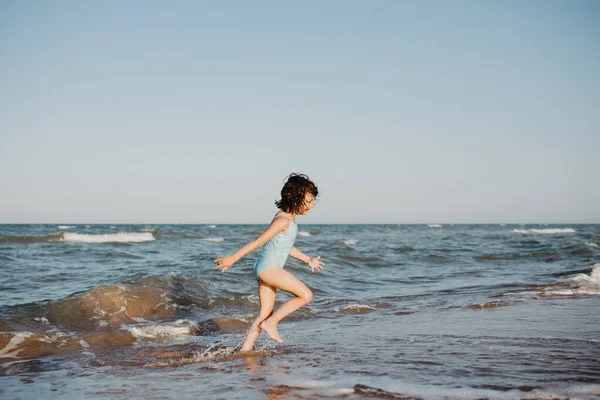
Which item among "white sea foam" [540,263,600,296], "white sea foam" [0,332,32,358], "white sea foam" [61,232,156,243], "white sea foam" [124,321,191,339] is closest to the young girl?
"white sea foam" [124,321,191,339]

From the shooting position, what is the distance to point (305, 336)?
6465mm

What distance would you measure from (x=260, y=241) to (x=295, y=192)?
68 centimetres

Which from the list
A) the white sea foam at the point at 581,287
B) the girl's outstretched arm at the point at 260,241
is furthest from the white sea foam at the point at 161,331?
the white sea foam at the point at 581,287

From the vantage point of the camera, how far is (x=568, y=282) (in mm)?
10844

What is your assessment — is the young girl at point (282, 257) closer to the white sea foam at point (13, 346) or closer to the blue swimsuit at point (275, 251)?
the blue swimsuit at point (275, 251)

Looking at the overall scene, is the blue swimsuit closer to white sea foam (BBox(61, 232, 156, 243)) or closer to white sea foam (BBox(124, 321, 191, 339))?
white sea foam (BBox(124, 321, 191, 339))

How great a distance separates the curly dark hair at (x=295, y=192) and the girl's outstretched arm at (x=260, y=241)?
18 centimetres

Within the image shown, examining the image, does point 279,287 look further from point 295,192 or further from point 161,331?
point 161,331

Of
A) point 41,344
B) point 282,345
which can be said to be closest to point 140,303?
point 41,344

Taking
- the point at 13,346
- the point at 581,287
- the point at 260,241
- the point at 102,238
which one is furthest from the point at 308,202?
the point at 102,238

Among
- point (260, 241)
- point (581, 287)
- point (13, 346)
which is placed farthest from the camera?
point (581, 287)

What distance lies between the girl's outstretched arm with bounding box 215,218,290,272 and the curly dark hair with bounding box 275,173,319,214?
176mm

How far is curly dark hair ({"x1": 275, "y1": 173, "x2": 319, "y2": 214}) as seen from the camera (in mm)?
5336

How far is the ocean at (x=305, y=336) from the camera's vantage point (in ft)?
12.8
